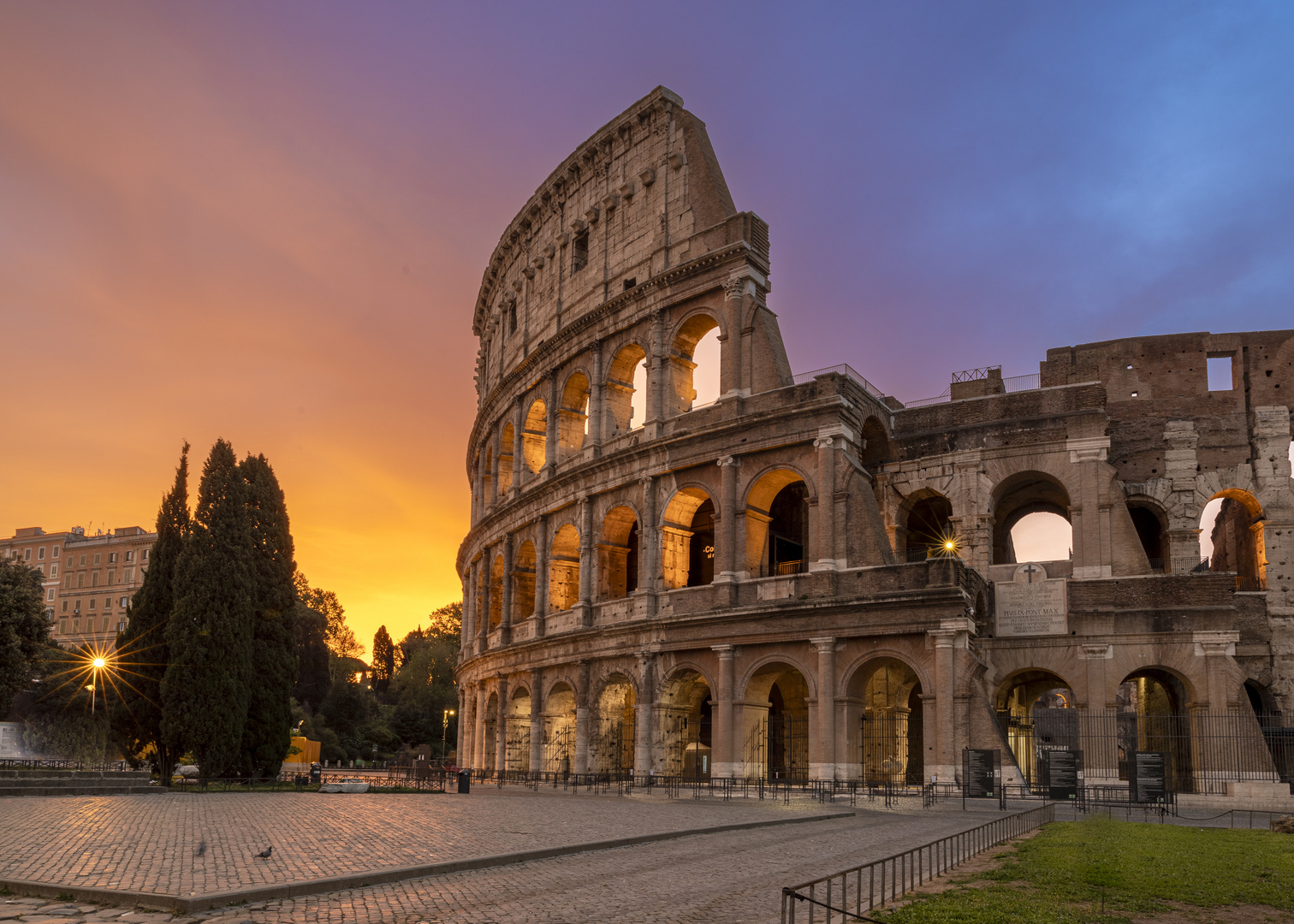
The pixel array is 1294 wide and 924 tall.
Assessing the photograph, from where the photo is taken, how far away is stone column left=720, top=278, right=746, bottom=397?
97.2 ft

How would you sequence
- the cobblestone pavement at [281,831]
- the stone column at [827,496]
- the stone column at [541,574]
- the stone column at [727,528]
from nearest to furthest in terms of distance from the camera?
the cobblestone pavement at [281,831] → the stone column at [827,496] → the stone column at [727,528] → the stone column at [541,574]

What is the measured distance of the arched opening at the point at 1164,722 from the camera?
1071 inches

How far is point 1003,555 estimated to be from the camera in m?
35.7

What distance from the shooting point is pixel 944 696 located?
2425 cm

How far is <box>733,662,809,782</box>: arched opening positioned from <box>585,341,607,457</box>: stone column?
9.60 meters

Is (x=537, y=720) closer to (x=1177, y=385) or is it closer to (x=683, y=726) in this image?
(x=683, y=726)

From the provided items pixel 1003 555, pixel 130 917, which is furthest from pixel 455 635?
pixel 130 917

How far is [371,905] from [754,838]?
24.5ft

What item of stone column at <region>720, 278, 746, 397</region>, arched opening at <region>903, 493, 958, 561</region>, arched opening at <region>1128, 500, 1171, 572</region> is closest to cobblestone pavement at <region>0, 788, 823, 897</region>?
stone column at <region>720, 278, 746, 397</region>

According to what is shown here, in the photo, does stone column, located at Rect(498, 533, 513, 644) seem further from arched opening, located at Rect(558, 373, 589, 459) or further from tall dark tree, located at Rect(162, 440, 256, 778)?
tall dark tree, located at Rect(162, 440, 256, 778)

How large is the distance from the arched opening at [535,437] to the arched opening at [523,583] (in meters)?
3.17

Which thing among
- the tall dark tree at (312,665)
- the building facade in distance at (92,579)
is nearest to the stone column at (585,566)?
the tall dark tree at (312,665)

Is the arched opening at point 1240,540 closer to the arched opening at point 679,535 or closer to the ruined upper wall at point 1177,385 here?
the ruined upper wall at point 1177,385

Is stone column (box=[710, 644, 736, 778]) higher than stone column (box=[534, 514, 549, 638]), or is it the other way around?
stone column (box=[534, 514, 549, 638])
